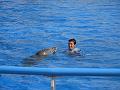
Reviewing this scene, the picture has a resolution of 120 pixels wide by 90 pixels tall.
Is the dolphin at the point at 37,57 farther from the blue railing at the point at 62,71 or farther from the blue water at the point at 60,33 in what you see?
the blue railing at the point at 62,71

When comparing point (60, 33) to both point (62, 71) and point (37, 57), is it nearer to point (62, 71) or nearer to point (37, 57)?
point (37, 57)

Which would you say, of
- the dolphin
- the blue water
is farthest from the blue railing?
the dolphin

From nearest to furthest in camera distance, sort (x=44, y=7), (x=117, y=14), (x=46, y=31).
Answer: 1. (x=46, y=31)
2. (x=117, y=14)
3. (x=44, y=7)

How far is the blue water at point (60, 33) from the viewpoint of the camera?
35.3ft

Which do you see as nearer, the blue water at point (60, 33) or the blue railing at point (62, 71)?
the blue railing at point (62, 71)

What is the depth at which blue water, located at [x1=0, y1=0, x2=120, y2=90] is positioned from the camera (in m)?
10.8

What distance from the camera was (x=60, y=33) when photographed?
49.6 feet

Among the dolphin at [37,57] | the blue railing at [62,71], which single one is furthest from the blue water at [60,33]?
the blue railing at [62,71]

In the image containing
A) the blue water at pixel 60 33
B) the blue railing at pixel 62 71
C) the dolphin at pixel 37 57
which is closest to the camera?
the blue railing at pixel 62 71

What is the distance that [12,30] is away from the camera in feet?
53.7

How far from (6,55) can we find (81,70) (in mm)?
9306

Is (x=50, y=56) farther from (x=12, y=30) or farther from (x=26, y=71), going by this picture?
(x=26, y=71)

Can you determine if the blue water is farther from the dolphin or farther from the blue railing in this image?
the blue railing

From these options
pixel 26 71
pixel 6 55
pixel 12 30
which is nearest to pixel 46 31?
pixel 12 30
